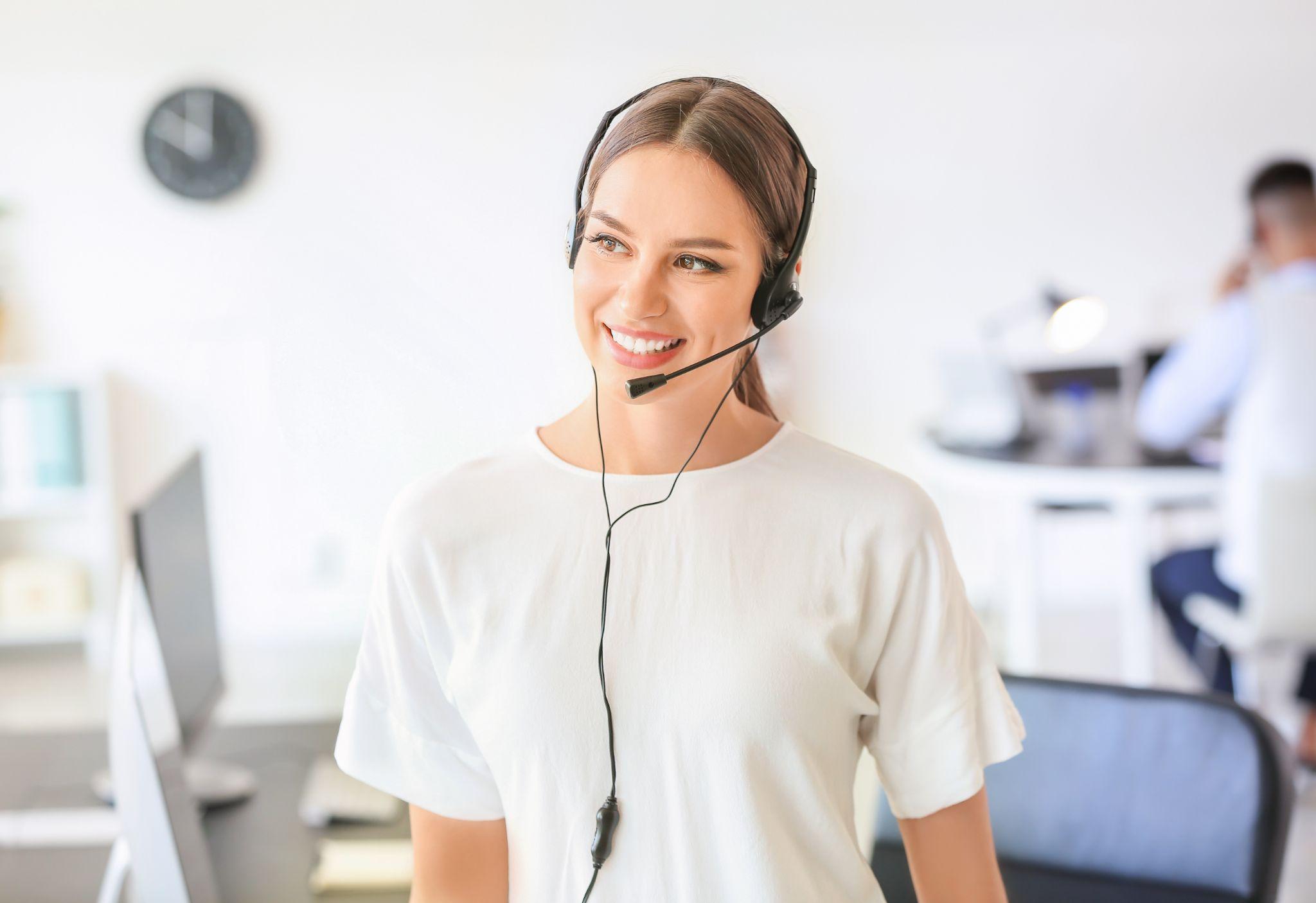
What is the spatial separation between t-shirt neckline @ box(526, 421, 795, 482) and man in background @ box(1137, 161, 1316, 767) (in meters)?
1.77

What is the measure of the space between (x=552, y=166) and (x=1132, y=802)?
8.52ft

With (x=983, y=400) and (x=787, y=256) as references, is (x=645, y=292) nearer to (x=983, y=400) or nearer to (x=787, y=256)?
(x=787, y=256)

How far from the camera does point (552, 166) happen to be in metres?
3.32

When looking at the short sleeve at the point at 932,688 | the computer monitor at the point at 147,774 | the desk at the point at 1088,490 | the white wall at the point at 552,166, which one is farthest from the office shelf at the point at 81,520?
the short sleeve at the point at 932,688

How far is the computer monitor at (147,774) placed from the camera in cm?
93

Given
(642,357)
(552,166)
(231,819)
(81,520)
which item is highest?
(552,166)

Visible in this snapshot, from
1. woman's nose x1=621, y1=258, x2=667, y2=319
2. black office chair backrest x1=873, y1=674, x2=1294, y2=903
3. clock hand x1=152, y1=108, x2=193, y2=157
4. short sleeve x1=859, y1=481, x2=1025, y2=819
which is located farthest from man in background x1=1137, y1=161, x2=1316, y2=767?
clock hand x1=152, y1=108, x2=193, y2=157

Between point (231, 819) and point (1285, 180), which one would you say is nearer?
point (231, 819)

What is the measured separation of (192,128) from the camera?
139 inches

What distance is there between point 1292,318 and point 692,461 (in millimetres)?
1943

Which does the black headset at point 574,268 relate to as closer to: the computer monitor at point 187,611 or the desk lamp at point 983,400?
the computer monitor at point 187,611

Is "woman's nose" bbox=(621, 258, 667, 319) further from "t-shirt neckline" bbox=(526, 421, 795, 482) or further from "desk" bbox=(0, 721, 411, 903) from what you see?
"desk" bbox=(0, 721, 411, 903)

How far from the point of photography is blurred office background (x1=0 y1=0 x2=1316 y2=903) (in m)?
3.31

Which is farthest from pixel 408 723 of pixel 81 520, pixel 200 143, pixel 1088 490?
pixel 81 520
